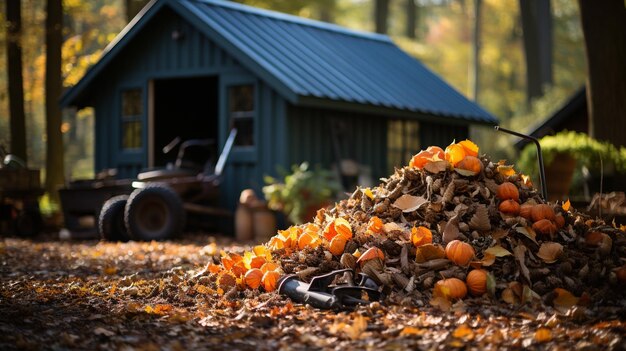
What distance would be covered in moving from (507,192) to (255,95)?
813 centimetres

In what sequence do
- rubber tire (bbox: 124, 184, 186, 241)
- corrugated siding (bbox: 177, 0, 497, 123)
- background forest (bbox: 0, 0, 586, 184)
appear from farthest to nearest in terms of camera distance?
background forest (bbox: 0, 0, 586, 184)
corrugated siding (bbox: 177, 0, 497, 123)
rubber tire (bbox: 124, 184, 186, 241)

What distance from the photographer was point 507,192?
23.7 ft

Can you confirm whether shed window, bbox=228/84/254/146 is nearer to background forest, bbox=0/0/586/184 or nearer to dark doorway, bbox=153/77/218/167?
dark doorway, bbox=153/77/218/167

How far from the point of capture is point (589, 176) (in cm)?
1380

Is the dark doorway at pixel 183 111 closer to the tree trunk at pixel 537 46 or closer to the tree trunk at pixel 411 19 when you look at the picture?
the tree trunk at pixel 537 46

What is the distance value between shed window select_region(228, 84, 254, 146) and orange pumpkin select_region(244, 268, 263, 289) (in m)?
8.10

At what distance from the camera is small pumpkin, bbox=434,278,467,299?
20.4 feet

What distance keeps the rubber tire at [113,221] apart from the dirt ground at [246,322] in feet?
17.8

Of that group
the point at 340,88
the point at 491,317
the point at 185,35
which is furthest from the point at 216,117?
the point at 491,317

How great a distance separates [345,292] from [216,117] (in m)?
12.7

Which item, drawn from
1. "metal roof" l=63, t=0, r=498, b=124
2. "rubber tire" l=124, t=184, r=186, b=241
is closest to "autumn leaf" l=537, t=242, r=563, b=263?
"metal roof" l=63, t=0, r=498, b=124

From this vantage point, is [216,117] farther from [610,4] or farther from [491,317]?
[491,317]

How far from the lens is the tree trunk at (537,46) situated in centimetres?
3275

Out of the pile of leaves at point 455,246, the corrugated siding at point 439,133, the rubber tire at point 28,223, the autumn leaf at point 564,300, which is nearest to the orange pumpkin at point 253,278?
the pile of leaves at point 455,246
